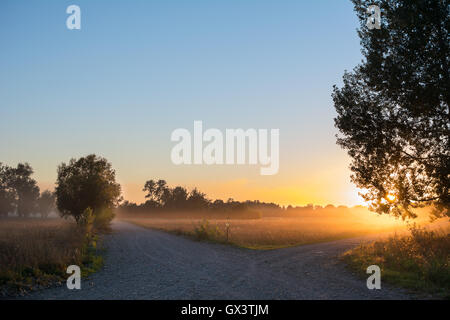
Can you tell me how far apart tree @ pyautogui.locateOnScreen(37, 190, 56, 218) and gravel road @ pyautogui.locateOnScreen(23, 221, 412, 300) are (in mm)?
163799

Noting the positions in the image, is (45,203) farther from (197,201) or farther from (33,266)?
(33,266)

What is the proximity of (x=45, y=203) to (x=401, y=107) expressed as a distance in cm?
18131

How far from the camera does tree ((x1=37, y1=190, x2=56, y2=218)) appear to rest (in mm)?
154375

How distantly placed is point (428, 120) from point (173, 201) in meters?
127

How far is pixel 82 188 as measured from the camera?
4150 centimetres

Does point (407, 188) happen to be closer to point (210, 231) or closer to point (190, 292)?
point (190, 292)

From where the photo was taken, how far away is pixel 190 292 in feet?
32.3

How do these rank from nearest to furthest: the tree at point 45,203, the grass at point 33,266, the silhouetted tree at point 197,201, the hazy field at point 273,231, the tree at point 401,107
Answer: the grass at point 33,266, the tree at point 401,107, the hazy field at point 273,231, the silhouetted tree at point 197,201, the tree at point 45,203

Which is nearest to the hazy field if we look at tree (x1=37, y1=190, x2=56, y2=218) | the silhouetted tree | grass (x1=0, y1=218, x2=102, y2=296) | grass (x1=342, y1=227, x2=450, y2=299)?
grass (x1=342, y1=227, x2=450, y2=299)

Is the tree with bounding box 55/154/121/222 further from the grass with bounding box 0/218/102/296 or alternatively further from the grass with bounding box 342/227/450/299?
the grass with bounding box 342/227/450/299

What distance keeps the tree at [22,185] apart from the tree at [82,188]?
77.7 metres

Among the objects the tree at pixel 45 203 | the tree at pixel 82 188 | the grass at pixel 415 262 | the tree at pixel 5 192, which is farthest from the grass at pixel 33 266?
the tree at pixel 45 203

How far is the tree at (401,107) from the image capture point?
13.9 meters

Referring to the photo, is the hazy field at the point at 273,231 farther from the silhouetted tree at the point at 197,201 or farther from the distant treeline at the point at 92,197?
the silhouetted tree at the point at 197,201
